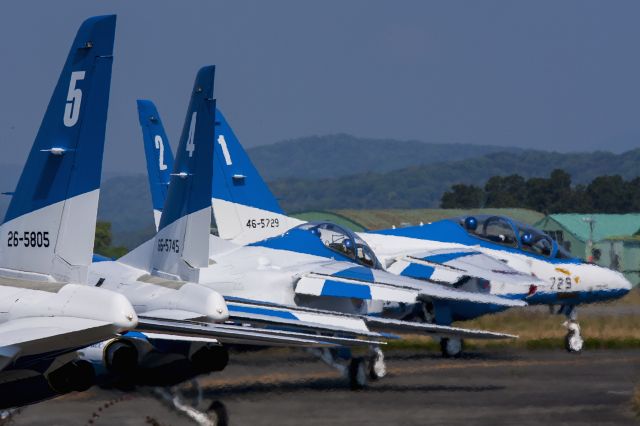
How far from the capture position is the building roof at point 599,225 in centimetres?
7988

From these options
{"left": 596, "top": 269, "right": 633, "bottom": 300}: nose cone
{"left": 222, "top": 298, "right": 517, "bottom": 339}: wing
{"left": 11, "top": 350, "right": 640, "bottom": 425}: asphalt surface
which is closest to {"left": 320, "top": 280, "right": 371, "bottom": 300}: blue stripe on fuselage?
{"left": 11, "top": 350, "right": 640, "bottom": 425}: asphalt surface

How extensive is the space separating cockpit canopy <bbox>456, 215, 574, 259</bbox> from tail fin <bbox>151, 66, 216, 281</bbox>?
1393 centimetres

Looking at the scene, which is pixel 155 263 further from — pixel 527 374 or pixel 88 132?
pixel 527 374

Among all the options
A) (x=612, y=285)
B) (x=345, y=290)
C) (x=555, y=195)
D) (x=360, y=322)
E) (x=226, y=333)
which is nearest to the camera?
(x=226, y=333)

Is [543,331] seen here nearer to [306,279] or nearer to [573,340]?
[573,340]

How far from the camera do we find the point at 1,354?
1016cm

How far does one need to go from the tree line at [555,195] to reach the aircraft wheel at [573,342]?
101639 millimetres

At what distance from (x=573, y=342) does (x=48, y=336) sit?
1959cm

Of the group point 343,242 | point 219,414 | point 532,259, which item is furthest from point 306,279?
point 532,259

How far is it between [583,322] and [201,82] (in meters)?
19.4

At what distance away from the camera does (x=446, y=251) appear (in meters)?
28.8

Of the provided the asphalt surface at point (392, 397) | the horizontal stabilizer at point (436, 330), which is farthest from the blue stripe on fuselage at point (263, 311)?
the horizontal stabilizer at point (436, 330)

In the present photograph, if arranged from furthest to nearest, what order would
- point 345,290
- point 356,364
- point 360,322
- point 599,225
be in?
1. point 599,225
2. point 345,290
3. point 356,364
4. point 360,322

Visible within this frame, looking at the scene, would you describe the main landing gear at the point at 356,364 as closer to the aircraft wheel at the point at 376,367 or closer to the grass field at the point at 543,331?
the aircraft wheel at the point at 376,367
